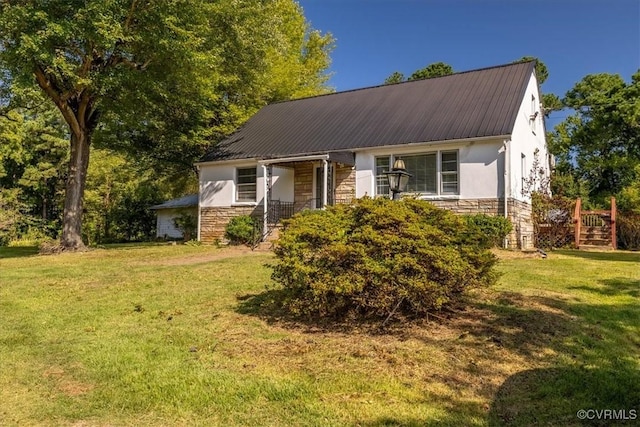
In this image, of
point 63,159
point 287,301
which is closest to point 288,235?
point 287,301

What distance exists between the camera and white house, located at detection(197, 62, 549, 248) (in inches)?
502

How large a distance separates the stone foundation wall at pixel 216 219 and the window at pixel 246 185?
42cm

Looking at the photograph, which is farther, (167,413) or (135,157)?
(135,157)

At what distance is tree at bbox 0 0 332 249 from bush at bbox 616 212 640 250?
1310 centimetres

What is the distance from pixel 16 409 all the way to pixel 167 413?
109 centimetres

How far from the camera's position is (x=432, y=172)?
1353 centimetres

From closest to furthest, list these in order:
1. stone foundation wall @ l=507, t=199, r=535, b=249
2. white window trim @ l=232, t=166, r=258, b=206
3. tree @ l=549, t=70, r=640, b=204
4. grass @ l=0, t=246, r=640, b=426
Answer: grass @ l=0, t=246, r=640, b=426 < stone foundation wall @ l=507, t=199, r=535, b=249 < white window trim @ l=232, t=166, r=258, b=206 < tree @ l=549, t=70, r=640, b=204

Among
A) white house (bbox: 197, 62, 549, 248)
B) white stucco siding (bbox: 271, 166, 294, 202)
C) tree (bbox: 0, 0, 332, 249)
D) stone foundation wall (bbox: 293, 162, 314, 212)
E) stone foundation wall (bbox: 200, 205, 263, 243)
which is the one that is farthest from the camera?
stone foundation wall (bbox: 200, 205, 263, 243)

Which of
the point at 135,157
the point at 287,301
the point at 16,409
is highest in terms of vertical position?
the point at 135,157

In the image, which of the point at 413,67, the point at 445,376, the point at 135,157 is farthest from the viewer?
the point at 413,67

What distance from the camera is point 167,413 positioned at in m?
2.98

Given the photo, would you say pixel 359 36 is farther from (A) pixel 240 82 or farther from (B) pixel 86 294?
(B) pixel 86 294

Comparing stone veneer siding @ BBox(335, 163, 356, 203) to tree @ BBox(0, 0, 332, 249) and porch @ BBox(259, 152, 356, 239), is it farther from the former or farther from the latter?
tree @ BBox(0, 0, 332, 249)

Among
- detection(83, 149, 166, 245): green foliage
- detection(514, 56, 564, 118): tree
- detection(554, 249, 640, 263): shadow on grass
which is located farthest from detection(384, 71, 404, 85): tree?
detection(554, 249, 640, 263): shadow on grass
